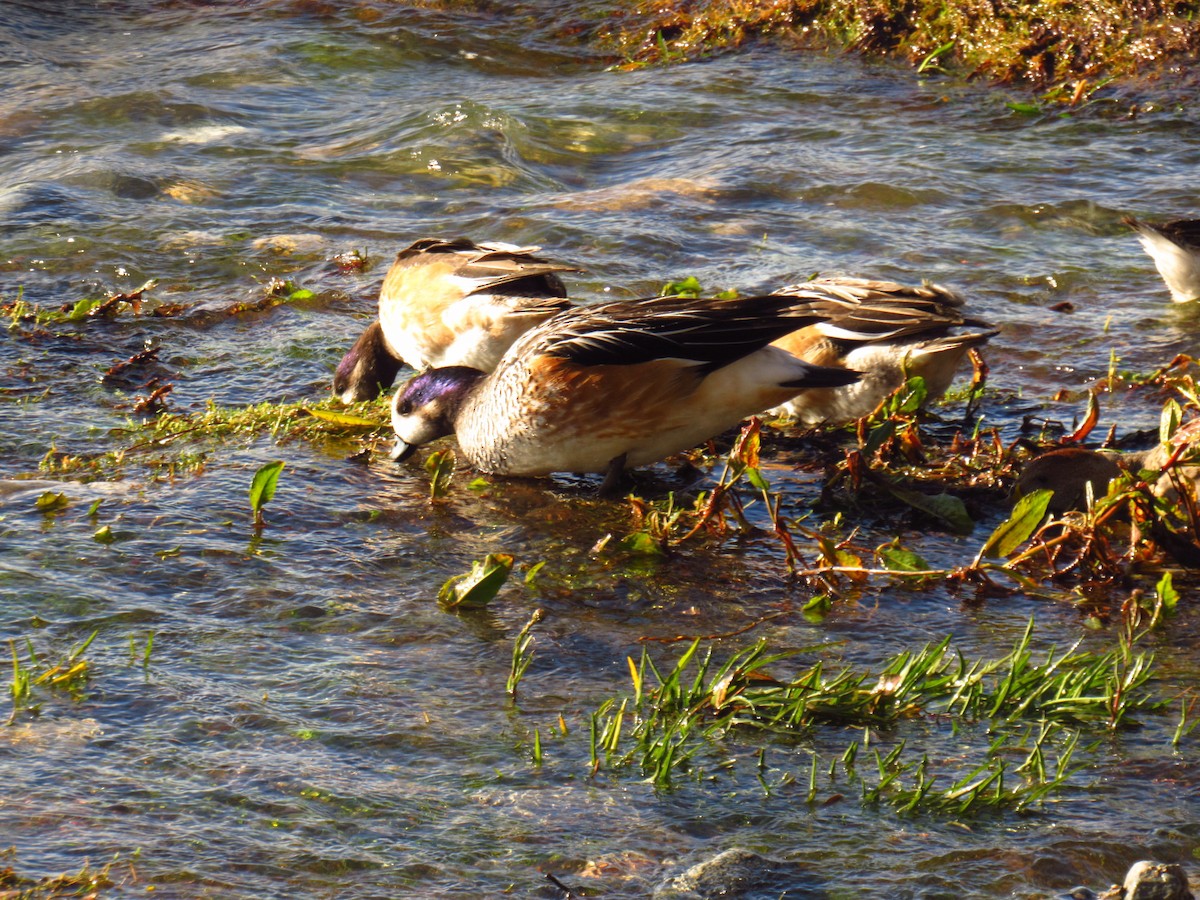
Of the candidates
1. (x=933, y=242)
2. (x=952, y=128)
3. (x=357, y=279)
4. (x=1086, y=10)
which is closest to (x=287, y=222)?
(x=357, y=279)

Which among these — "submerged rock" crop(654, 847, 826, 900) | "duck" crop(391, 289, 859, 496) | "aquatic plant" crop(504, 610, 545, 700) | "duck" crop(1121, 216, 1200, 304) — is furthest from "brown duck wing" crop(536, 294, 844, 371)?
"duck" crop(1121, 216, 1200, 304)

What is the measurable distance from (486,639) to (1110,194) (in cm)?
691

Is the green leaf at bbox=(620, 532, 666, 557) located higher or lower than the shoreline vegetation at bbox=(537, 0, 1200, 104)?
lower

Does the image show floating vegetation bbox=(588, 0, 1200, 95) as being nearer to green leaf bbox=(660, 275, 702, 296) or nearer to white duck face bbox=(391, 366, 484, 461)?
green leaf bbox=(660, 275, 702, 296)

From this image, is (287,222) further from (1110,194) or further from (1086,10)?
(1086,10)

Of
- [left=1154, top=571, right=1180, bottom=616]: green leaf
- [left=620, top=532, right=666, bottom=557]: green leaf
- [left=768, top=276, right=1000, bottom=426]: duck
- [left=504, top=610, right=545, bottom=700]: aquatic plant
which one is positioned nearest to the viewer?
[left=504, top=610, right=545, bottom=700]: aquatic plant

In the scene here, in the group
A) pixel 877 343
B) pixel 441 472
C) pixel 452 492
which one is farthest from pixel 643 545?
pixel 877 343

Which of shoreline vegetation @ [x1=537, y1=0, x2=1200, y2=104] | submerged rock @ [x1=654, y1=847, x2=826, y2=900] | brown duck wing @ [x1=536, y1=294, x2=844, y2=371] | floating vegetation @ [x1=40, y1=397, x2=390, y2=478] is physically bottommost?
floating vegetation @ [x1=40, y1=397, x2=390, y2=478]

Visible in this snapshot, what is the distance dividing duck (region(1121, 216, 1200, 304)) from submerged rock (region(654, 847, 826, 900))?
5457 millimetres

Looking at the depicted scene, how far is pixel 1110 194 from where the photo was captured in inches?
387

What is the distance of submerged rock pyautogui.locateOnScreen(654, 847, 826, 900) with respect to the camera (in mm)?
3100

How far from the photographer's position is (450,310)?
275 inches

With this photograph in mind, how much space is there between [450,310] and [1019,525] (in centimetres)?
321

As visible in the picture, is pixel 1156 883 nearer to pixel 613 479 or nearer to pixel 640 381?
pixel 640 381
